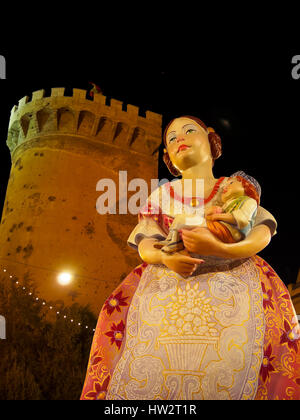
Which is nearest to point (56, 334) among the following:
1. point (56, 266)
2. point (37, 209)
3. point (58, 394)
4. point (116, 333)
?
point (58, 394)

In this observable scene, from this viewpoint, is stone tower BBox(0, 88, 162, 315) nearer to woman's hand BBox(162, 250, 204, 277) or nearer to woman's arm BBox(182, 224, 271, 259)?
woman's hand BBox(162, 250, 204, 277)

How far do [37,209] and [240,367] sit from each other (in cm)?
1205

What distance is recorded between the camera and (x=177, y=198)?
2.67 m

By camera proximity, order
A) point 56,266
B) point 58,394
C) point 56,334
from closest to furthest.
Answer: point 58,394 → point 56,334 → point 56,266

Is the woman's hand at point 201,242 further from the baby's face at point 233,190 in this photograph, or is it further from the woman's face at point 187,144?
the woman's face at point 187,144

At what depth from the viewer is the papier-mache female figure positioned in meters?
2.04

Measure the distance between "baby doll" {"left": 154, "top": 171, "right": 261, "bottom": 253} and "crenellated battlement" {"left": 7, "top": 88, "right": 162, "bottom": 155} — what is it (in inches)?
501

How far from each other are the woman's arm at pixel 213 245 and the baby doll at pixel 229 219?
32 millimetres

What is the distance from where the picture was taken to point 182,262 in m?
2.21

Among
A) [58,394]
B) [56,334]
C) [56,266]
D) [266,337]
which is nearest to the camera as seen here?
[266,337]

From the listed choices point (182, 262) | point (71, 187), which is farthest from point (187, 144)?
point (71, 187)

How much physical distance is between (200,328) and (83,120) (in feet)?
43.7

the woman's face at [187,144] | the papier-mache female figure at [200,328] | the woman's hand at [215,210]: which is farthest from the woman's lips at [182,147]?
the woman's hand at [215,210]
